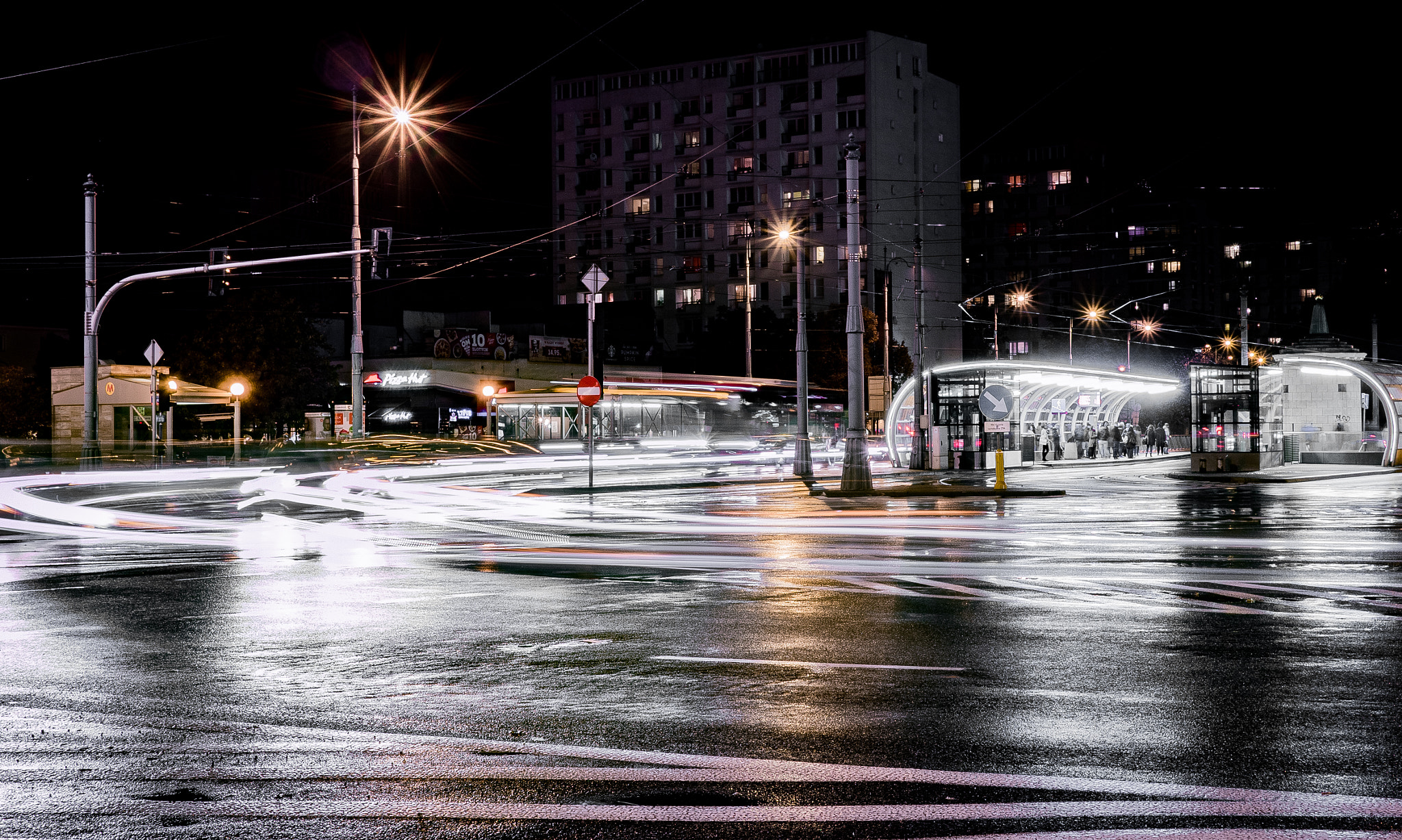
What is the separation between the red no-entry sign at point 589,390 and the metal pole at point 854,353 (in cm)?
571

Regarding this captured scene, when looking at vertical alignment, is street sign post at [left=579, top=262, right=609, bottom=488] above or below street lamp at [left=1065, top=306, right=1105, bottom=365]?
below

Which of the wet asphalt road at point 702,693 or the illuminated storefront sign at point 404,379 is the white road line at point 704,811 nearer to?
the wet asphalt road at point 702,693

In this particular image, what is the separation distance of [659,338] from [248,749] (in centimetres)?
11226

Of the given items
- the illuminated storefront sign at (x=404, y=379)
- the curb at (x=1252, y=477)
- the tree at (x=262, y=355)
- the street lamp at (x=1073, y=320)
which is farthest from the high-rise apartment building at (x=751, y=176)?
the curb at (x=1252, y=477)

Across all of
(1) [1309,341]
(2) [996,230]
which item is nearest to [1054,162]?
(2) [996,230]

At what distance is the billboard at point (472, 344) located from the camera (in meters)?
75.0

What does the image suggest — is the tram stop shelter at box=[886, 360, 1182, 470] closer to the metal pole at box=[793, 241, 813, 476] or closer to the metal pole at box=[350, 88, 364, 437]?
the metal pole at box=[793, 241, 813, 476]

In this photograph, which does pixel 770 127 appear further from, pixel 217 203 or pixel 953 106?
pixel 217 203

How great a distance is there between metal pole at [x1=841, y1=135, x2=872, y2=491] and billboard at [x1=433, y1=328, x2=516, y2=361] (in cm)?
4974

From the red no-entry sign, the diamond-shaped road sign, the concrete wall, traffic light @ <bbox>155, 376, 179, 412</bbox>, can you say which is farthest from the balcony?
the red no-entry sign

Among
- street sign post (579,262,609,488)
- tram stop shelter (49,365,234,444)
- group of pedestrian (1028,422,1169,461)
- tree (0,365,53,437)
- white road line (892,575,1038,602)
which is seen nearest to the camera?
white road line (892,575,1038,602)

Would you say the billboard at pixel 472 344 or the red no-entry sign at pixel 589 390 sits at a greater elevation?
the billboard at pixel 472 344

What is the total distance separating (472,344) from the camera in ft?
251

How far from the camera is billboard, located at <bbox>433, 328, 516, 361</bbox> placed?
75.0 metres
